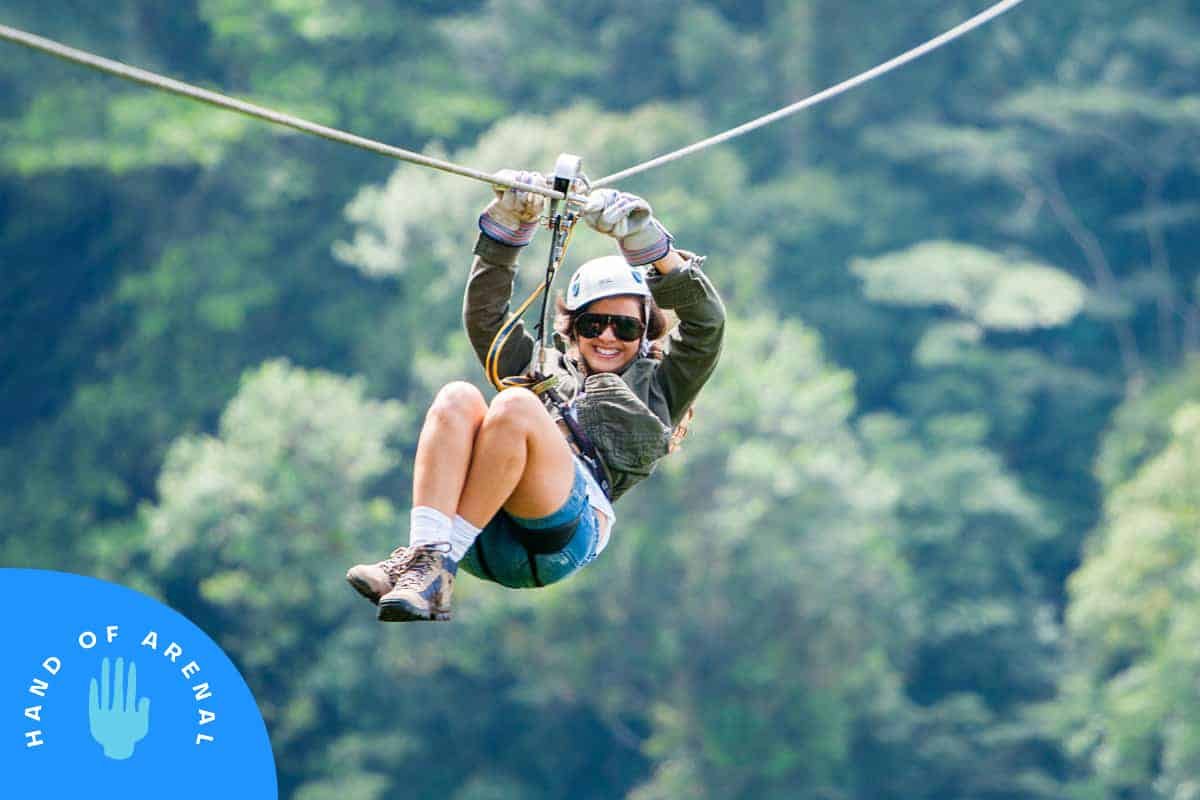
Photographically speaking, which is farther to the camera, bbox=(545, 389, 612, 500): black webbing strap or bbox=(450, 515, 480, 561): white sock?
bbox=(545, 389, 612, 500): black webbing strap

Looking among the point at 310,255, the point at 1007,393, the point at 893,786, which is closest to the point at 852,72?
the point at 1007,393

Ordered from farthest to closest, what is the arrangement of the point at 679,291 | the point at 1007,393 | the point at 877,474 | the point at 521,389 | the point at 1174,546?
the point at 1007,393
the point at 877,474
the point at 1174,546
the point at 679,291
the point at 521,389

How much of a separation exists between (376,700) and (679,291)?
1700cm

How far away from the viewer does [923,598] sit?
23.3 meters

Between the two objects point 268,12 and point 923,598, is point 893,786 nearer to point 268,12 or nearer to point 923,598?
point 923,598

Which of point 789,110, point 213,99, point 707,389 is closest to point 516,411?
point 213,99

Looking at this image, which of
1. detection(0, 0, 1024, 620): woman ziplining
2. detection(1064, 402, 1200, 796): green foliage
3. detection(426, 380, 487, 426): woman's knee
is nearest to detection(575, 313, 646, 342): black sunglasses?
detection(0, 0, 1024, 620): woman ziplining

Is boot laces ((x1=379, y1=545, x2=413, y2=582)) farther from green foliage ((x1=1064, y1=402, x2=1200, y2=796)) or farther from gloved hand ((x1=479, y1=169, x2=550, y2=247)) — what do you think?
green foliage ((x1=1064, y1=402, x2=1200, y2=796))

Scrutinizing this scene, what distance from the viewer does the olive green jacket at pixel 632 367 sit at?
18.4 ft

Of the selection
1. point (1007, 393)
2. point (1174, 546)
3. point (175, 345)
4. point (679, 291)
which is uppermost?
point (175, 345)

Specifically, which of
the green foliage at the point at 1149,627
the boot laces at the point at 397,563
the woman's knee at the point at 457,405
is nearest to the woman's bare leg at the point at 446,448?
the woman's knee at the point at 457,405

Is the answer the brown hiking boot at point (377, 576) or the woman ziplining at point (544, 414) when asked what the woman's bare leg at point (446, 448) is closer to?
the woman ziplining at point (544, 414)

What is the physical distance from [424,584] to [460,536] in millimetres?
139

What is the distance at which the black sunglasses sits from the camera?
5762 mm
